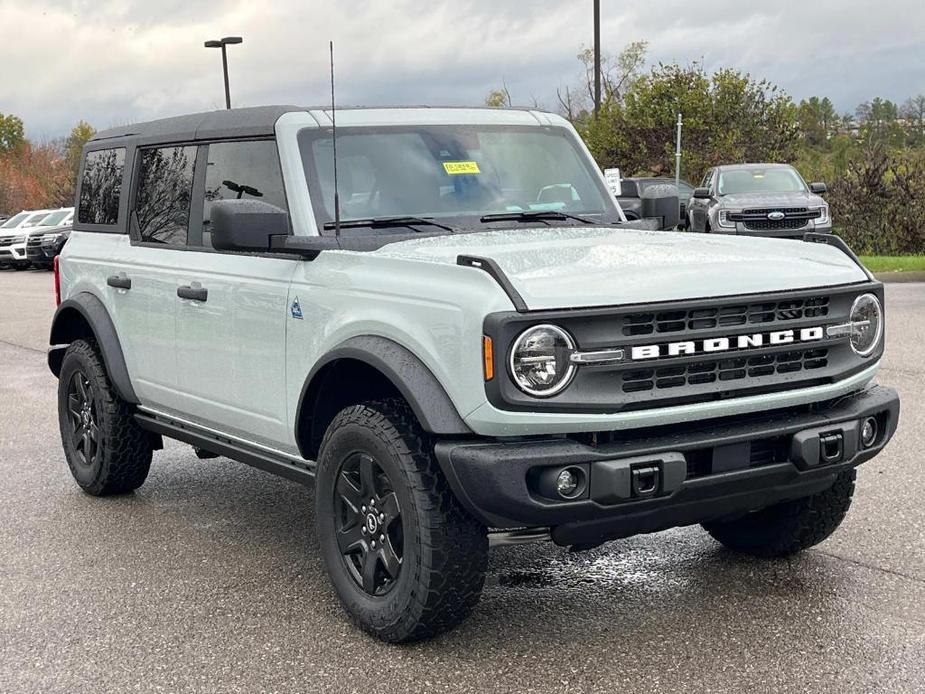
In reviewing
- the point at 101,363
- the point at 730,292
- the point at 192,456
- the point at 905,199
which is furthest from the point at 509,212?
the point at 905,199

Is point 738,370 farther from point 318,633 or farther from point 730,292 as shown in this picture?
point 318,633

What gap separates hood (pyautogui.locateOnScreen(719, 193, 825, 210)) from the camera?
886 inches

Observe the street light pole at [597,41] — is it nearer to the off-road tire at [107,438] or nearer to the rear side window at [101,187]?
the rear side window at [101,187]

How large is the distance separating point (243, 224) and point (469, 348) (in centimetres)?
124

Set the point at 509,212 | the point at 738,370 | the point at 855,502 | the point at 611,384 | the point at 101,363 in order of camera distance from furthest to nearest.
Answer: the point at 101,363 < the point at 855,502 < the point at 509,212 < the point at 738,370 < the point at 611,384

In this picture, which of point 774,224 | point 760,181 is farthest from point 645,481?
point 760,181

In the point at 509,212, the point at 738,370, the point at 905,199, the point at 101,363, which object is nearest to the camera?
the point at 738,370

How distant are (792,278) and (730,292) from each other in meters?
0.31

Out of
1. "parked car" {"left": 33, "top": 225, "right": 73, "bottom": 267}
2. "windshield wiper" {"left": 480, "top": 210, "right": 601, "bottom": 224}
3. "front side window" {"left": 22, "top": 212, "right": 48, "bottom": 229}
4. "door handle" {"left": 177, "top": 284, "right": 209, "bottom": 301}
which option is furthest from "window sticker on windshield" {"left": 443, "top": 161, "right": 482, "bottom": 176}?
"front side window" {"left": 22, "top": 212, "right": 48, "bottom": 229}

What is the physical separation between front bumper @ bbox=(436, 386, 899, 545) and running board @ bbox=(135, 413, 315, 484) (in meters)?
1.19

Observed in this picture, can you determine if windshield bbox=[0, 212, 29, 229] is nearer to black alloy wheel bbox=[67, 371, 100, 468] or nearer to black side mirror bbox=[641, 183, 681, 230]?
black alloy wheel bbox=[67, 371, 100, 468]

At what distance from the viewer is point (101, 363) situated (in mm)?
6387

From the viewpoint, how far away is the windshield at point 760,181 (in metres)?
23.3

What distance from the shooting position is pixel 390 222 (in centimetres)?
496
